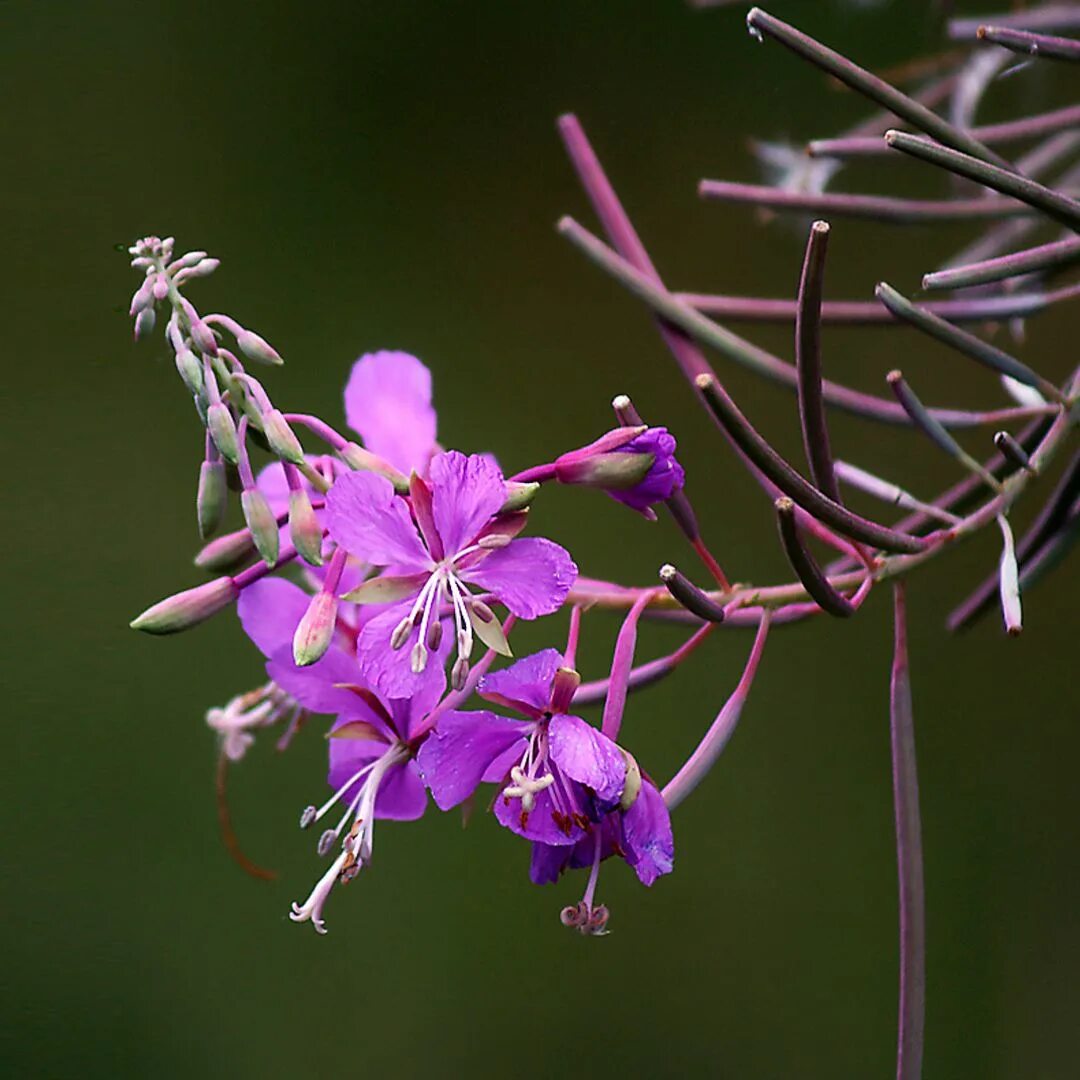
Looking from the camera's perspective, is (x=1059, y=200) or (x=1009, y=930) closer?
(x=1059, y=200)

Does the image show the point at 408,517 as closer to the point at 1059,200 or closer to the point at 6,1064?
the point at 1059,200

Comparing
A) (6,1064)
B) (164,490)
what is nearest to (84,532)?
(164,490)

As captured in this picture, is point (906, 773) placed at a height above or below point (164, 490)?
below

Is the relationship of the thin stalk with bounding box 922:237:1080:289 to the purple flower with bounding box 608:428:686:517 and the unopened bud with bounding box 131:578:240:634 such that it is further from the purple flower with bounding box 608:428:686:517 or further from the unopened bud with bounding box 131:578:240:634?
the unopened bud with bounding box 131:578:240:634

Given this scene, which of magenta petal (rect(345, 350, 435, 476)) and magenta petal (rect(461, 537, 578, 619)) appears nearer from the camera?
magenta petal (rect(461, 537, 578, 619))

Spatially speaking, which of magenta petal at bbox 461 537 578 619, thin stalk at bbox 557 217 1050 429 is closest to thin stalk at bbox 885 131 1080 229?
thin stalk at bbox 557 217 1050 429

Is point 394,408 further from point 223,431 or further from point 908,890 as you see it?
point 908,890

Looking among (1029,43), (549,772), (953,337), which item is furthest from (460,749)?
(1029,43)
